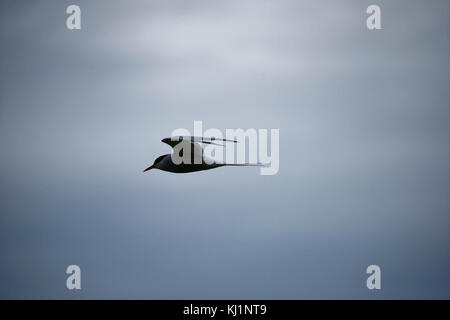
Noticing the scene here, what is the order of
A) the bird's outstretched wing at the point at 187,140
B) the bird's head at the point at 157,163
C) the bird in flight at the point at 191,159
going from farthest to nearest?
the bird's head at the point at 157,163
the bird in flight at the point at 191,159
the bird's outstretched wing at the point at 187,140

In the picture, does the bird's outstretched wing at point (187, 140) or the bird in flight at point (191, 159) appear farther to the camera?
the bird in flight at point (191, 159)

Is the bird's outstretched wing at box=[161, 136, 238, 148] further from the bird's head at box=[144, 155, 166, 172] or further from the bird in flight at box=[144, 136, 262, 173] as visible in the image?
the bird's head at box=[144, 155, 166, 172]

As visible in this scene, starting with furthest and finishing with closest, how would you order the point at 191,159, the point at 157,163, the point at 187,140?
the point at 157,163 → the point at 191,159 → the point at 187,140

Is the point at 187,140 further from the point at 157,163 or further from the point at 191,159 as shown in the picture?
the point at 157,163

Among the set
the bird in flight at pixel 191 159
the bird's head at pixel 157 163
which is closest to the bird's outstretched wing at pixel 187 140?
the bird in flight at pixel 191 159

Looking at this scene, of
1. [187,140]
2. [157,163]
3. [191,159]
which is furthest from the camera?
[157,163]

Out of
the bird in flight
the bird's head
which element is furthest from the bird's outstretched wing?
the bird's head

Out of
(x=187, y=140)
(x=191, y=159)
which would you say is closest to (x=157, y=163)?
(x=191, y=159)

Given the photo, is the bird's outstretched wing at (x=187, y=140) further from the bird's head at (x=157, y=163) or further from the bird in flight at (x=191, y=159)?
the bird's head at (x=157, y=163)
